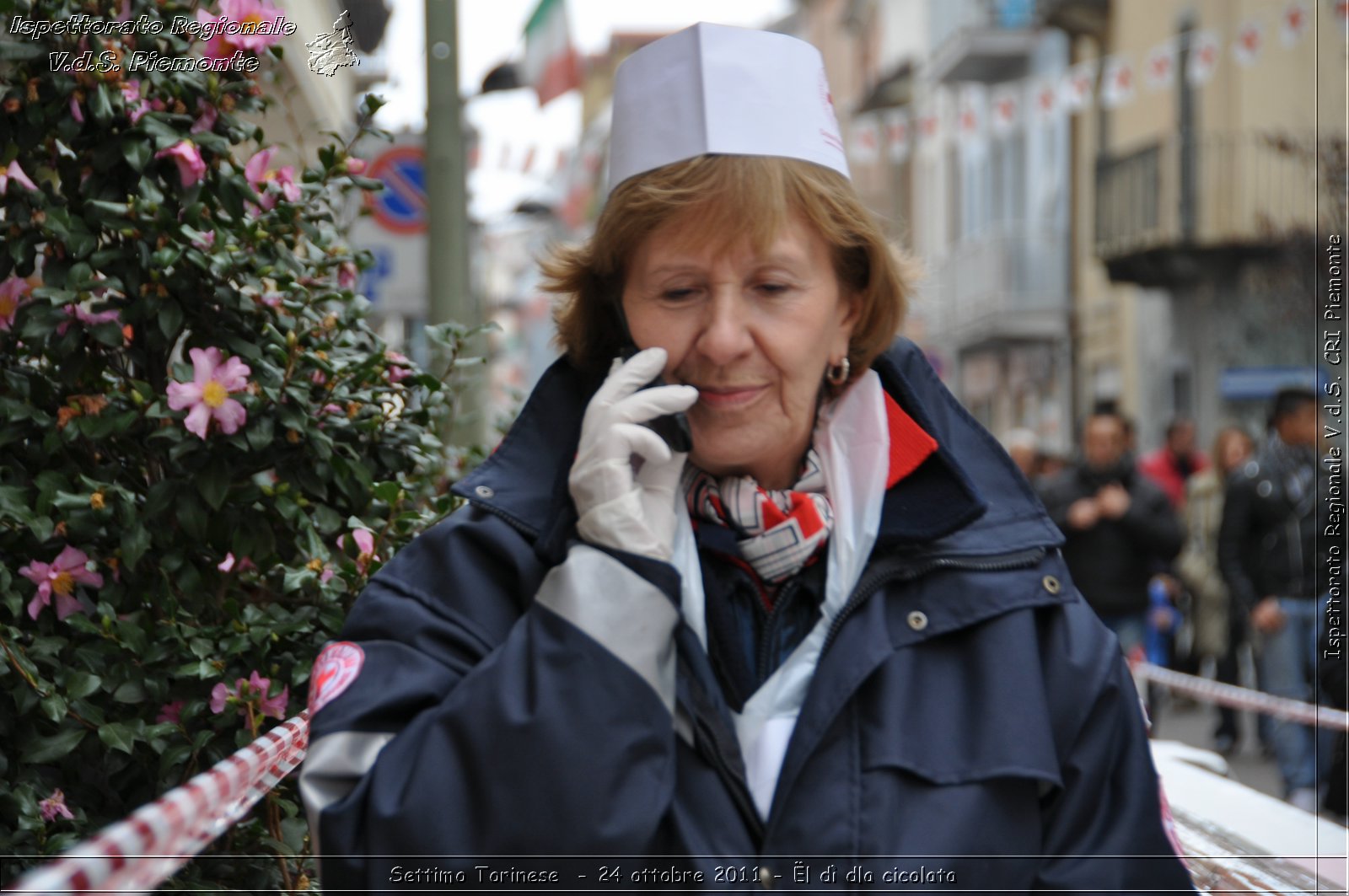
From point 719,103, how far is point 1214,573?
9.56 m

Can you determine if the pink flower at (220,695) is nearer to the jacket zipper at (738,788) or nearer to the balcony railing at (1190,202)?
the jacket zipper at (738,788)

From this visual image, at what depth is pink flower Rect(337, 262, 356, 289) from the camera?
11.1 feet

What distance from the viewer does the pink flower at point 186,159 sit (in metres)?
2.94

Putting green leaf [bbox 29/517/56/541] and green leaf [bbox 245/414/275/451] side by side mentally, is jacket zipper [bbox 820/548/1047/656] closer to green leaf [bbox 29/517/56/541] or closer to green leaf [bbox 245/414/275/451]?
green leaf [bbox 245/414/275/451]

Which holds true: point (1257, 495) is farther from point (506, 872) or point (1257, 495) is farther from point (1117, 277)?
point (1117, 277)

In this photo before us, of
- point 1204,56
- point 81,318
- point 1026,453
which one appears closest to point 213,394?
point 81,318

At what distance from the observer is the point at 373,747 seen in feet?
6.94

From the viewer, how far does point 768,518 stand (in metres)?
2.38

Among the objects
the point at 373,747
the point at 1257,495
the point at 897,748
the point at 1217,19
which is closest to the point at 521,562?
the point at 373,747

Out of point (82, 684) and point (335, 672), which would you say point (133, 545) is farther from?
point (335, 672)

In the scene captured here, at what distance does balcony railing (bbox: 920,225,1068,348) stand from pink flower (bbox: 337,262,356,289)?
20.9m

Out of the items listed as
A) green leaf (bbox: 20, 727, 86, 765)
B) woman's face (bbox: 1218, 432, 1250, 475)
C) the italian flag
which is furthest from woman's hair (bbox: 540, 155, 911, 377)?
woman's face (bbox: 1218, 432, 1250, 475)

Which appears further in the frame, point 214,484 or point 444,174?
point 444,174

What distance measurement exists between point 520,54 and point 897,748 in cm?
848
